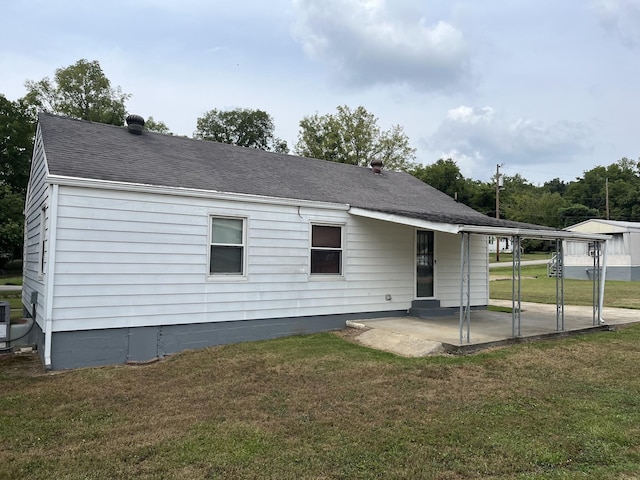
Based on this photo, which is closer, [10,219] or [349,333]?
[349,333]

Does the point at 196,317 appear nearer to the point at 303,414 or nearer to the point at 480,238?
the point at 303,414

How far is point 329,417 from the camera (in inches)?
171

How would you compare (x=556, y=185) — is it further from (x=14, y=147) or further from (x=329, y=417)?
(x=329, y=417)

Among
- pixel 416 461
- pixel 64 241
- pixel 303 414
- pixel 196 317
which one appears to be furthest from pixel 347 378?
pixel 64 241

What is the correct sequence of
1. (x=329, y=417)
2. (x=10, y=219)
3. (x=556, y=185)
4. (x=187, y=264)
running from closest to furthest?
(x=329, y=417)
(x=187, y=264)
(x=10, y=219)
(x=556, y=185)

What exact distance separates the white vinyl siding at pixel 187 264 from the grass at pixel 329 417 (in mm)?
954

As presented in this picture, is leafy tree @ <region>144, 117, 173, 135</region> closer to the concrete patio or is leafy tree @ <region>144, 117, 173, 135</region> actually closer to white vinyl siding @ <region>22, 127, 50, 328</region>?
white vinyl siding @ <region>22, 127, 50, 328</region>

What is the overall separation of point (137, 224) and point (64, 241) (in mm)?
1058

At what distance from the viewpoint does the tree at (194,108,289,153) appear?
144ft

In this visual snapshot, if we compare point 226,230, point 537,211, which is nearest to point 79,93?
point 226,230

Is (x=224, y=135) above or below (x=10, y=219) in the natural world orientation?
above

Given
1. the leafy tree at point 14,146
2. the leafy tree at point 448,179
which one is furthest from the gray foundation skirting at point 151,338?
the leafy tree at point 448,179

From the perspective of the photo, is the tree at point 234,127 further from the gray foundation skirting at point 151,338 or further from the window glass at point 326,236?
the gray foundation skirting at point 151,338

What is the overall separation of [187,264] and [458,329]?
17.4ft
